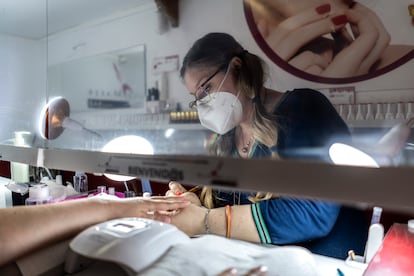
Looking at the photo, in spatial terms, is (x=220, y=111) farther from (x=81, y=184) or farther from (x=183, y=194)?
(x=81, y=184)

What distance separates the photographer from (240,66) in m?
1.07

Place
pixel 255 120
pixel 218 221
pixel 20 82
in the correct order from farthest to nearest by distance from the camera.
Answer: pixel 20 82
pixel 255 120
pixel 218 221

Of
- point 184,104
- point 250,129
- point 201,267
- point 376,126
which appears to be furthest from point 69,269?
point 376,126

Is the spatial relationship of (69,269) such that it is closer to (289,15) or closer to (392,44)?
(289,15)

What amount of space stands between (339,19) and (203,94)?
0.52 metres

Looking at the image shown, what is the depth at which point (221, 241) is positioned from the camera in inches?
21.3

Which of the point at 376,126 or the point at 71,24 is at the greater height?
the point at 71,24

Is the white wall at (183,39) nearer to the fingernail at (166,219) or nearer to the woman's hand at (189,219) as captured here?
the woman's hand at (189,219)

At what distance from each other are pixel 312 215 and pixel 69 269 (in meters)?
0.81

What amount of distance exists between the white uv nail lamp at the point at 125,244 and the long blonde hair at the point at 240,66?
47cm

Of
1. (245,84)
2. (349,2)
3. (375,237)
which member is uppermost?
(349,2)

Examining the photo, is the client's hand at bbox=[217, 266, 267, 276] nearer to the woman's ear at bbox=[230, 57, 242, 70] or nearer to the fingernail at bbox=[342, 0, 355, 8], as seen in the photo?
the woman's ear at bbox=[230, 57, 242, 70]

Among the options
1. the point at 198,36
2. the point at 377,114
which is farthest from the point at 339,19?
the point at 198,36

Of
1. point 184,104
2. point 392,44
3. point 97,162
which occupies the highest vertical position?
point 392,44
